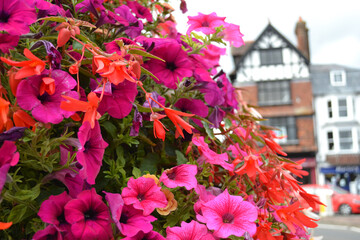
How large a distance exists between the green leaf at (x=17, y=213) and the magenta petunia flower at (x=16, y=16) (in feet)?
0.81

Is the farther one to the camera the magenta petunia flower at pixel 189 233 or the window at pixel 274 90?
the window at pixel 274 90

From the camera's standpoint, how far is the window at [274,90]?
1578 cm

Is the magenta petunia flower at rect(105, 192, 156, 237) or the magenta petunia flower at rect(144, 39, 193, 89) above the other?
the magenta petunia flower at rect(144, 39, 193, 89)

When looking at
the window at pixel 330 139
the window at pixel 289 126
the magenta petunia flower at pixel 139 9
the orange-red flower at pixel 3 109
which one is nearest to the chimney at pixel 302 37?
the window at pixel 289 126

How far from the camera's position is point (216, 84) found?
2.74ft

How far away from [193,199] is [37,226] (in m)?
0.27

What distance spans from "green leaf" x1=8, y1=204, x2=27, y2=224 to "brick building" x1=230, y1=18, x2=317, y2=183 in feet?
50.4

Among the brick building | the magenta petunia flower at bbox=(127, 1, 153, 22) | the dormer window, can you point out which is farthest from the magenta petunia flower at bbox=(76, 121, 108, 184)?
the dormer window

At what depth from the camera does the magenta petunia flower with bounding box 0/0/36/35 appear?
20.3 inches

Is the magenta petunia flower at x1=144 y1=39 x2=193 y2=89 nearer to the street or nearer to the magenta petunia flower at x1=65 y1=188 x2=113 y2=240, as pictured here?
the magenta petunia flower at x1=65 y1=188 x2=113 y2=240

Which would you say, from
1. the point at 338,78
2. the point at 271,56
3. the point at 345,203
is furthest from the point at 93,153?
the point at 338,78

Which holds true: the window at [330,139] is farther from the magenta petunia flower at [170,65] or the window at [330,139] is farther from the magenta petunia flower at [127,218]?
the magenta petunia flower at [127,218]

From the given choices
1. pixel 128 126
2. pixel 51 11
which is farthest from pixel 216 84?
pixel 51 11

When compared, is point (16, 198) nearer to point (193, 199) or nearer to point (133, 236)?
point (133, 236)
